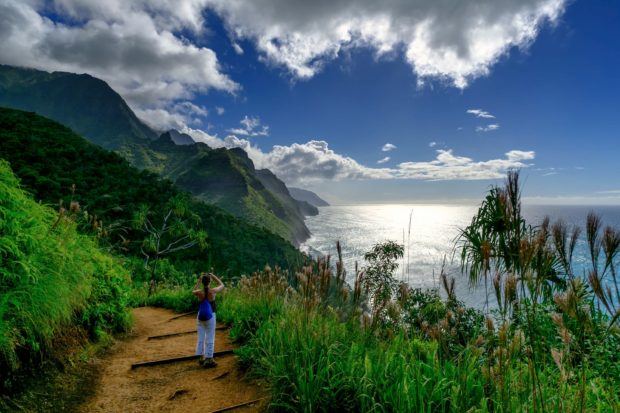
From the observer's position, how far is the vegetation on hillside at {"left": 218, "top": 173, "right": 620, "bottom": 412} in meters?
2.15

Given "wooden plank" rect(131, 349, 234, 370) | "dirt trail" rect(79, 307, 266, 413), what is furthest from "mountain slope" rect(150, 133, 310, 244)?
"wooden plank" rect(131, 349, 234, 370)

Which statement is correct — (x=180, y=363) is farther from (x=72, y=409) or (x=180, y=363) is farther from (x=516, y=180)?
(x=516, y=180)

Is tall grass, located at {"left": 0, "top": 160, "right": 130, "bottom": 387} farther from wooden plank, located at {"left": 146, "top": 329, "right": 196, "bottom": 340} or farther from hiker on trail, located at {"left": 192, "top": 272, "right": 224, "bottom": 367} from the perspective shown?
hiker on trail, located at {"left": 192, "top": 272, "right": 224, "bottom": 367}

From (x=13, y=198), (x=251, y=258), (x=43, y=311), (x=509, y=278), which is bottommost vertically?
(x=251, y=258)

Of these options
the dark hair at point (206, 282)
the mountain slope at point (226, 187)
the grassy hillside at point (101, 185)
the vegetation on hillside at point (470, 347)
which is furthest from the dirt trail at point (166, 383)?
the mountain slope at point (226, 187)

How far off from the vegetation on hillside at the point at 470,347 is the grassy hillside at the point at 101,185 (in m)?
21.9

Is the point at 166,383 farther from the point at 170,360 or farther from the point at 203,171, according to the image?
the point at 203,171

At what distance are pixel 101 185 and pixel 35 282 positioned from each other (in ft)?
122

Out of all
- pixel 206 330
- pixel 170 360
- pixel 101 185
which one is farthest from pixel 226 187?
pixel 206 330

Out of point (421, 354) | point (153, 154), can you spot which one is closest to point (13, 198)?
point (421, 354)

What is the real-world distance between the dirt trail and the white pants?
223mm

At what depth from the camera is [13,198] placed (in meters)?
4.33

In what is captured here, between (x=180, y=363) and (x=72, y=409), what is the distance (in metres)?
1.86

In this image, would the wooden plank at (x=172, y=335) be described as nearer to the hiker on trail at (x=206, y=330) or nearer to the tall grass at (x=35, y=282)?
the tall grass at (x=35, y=282)
